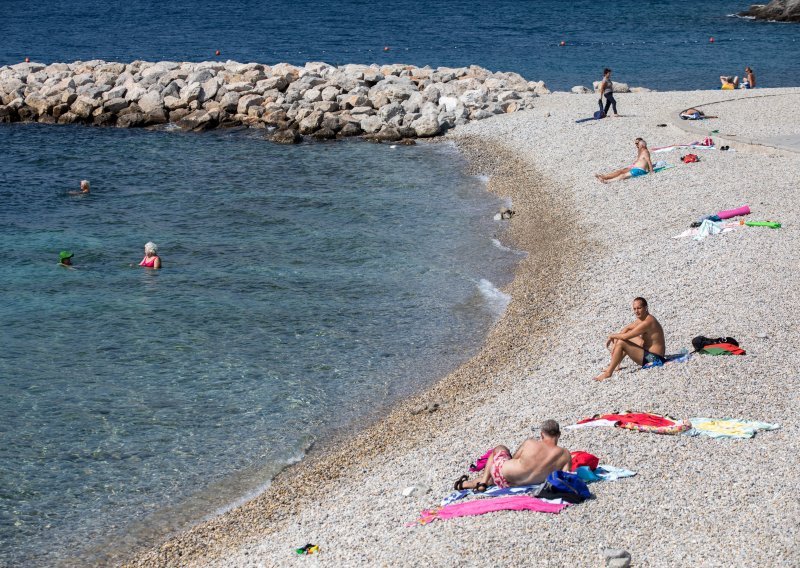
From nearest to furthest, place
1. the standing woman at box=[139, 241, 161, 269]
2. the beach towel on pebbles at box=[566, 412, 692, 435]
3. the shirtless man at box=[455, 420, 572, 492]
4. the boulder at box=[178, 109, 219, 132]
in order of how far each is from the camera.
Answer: the shirtless man at box=[455, 420, 572, 492], the beach towel on pebbles at box=[566, 412, 692, 435], the standing woman at box=[139, 241, 161, 269], the boulder at box=[178, 109, 219, 132]

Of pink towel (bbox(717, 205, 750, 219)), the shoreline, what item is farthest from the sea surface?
pink towel (bbox(717, 205, 750, 219))

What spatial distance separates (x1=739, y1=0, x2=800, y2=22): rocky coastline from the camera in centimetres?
7764

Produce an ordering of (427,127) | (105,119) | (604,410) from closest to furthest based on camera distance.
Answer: (604,410)
(427,127)
(105,119)

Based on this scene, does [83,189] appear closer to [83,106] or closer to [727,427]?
[83,106]

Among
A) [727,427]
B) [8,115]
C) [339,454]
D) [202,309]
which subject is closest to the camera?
[727,427]

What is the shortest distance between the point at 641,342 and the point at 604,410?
5.92ft

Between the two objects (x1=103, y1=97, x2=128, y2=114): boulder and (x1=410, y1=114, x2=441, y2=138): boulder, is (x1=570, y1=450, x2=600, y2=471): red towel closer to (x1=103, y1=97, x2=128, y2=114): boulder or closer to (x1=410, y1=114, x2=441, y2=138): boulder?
(x1=410, y1=114, x2=441, y2=138): boulder

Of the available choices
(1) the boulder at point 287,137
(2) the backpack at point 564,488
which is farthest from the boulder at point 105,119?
(2) the backpack at point 564,488

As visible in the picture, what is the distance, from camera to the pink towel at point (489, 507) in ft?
37.8

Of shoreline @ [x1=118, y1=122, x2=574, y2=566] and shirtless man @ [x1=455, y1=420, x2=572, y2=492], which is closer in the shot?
shirtless man @ [x1=455, y1=420, x2=572, y2=492]

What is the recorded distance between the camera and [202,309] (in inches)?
861

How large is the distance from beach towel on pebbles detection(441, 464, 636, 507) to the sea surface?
3.93m

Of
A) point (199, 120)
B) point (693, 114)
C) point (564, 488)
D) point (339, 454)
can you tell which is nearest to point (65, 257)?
point (339, 454)

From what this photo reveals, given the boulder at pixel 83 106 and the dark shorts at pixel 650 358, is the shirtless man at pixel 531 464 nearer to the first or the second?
the dark shorts at pixel 650 358
